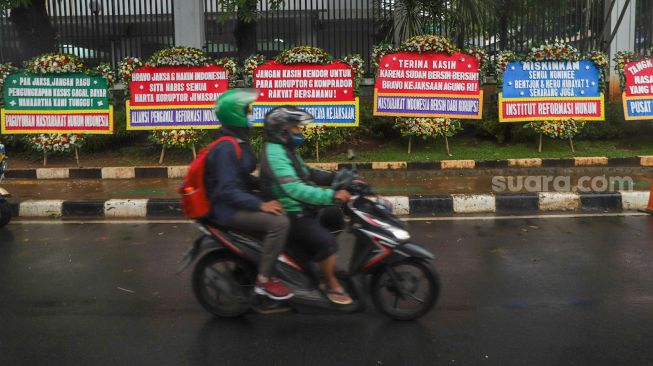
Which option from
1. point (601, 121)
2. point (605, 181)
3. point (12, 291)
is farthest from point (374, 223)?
point (601, 121)

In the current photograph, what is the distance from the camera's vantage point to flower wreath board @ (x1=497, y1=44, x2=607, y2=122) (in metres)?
10.7

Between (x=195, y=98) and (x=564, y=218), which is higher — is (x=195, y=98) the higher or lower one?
the higher one

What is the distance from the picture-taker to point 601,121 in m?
11.3

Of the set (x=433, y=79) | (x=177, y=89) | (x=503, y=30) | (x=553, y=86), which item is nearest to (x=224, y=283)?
(x=177, y=89)

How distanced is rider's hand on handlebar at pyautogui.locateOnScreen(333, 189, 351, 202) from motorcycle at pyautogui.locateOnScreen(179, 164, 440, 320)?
0.04m

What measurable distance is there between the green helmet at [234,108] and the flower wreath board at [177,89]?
22.3 feet

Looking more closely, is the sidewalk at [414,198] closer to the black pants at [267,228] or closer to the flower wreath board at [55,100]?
the flower wreath board at [55,100]

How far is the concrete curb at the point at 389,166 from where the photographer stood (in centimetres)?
1016

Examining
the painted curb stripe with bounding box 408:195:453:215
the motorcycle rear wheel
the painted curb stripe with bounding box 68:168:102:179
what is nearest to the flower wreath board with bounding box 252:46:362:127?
the painted curb stripe with bounding box 68:168:102:179

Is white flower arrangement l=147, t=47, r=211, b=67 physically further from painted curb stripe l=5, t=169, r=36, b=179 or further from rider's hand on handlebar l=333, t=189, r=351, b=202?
rider's hand on handlebar l=333, t=189, r=351, b=202

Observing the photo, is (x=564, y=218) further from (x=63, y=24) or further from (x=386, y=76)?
(x=63, y=24)

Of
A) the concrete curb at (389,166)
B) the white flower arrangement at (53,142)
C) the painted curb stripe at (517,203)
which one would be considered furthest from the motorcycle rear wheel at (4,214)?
the painted curb stripe at (517,203)

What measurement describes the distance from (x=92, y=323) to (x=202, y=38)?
10733 millimetres

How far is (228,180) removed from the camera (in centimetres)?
384
